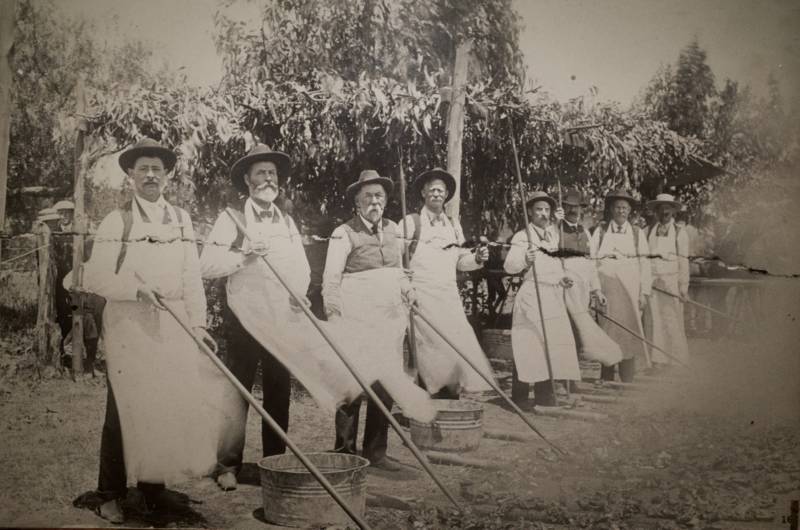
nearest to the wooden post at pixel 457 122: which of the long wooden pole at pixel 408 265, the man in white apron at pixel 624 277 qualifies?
the long wooden pole at pixel 408 265

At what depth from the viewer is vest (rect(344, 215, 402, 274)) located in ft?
15.4

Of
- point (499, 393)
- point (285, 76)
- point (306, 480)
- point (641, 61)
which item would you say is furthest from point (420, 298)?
point (641, 61)

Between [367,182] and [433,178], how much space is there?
0.41m

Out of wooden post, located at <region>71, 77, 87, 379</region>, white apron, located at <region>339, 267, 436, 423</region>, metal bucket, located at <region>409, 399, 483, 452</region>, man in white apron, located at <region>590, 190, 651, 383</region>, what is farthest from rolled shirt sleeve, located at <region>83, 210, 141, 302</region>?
man in white apron, located at <region>590, 190, 651, 383</region>

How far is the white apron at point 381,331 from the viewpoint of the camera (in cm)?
467

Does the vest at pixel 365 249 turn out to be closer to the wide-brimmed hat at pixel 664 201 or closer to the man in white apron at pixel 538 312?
the man in white apron at pixel 538 312

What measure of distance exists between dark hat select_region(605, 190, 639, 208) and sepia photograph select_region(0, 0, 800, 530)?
5 cm

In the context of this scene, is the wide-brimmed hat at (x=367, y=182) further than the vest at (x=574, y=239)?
No

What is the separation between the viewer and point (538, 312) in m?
5.05

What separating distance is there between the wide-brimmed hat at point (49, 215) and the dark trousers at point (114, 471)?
1250 mm

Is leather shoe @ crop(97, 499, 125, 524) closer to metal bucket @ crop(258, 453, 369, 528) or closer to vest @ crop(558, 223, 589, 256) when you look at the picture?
metal bucket @ crop(258, 453, 369, 528)

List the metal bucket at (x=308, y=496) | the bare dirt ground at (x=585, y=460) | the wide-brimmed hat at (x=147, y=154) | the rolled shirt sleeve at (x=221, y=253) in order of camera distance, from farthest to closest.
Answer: the wide-brimmed hat at (x=147, y=154) → the rolled shirt sleeve at (x=221, y=253) → the bare dirt ground at (x=585, y=460) → the metal bucket at (x=308, y=496)

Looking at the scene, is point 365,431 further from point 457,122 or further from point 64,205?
point 64,205

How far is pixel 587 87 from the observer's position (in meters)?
4.85
